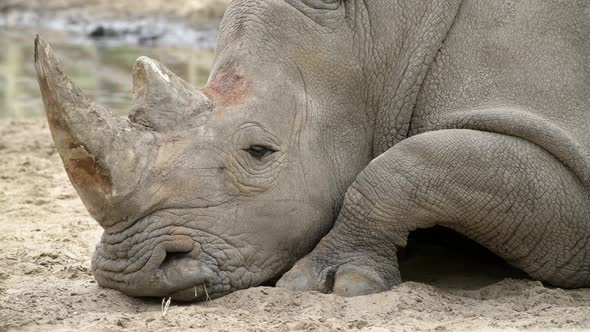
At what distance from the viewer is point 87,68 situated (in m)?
14.1

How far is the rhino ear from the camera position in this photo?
491 centimetres

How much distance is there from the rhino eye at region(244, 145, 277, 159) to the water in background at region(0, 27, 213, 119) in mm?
5146

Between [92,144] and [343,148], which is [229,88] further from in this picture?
[92,144]

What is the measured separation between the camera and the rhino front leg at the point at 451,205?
505cm

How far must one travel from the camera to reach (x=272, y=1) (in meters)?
5.37

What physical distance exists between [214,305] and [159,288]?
250 millimetres

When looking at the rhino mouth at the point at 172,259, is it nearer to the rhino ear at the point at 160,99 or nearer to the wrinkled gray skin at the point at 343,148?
the wrinkled gray skin at the point at 343,148

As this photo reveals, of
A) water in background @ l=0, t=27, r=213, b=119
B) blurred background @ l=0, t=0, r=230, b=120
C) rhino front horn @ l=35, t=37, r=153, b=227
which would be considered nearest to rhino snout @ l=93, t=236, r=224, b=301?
rhino front horn @ l=35, t=37, r=153, b=227

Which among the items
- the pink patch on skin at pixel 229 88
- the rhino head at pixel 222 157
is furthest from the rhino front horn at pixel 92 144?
the pink patch on skin at pixel 229 88

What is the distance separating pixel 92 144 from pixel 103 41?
14.0m

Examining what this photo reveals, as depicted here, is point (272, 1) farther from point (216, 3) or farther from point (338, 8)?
point (216, 3)

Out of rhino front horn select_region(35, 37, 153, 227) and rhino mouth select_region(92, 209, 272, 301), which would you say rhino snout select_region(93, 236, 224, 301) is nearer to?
rhino mouth select_region(92, 209, 272, 301)

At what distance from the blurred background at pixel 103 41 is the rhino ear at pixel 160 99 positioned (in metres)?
5.58

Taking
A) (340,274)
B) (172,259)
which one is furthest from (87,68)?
(340,274)
